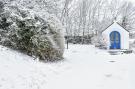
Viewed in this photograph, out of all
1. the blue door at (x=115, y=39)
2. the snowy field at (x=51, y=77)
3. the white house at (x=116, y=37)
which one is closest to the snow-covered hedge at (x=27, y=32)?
the snowy field at (x=51, y=77)

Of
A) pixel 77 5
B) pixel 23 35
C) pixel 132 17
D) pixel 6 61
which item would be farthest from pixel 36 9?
pixel 132 17

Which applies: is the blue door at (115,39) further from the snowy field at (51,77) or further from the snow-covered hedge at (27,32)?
the snowy field at (51,77)

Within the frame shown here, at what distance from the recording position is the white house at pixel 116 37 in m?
21.0

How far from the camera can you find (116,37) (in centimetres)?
2131

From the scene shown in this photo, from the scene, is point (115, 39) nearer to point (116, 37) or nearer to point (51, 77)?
point (116, 37)

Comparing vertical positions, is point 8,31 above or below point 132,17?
below

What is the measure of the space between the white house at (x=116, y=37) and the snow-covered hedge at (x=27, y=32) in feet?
38.2

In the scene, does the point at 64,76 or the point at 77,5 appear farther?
the point at 77,5

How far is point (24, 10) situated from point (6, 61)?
359cm

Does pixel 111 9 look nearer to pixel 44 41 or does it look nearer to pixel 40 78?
pixel 44 41

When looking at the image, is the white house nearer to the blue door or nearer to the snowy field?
the blue door

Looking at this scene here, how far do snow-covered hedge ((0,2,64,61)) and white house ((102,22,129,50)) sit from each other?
11651 mm

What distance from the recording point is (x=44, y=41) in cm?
1013

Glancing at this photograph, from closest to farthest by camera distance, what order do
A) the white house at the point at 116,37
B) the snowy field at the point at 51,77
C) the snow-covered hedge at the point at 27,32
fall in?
the snowy field at the point at 51,77, the snow-covered hedge at the point at 27,32, the white house at the point at 116,37
